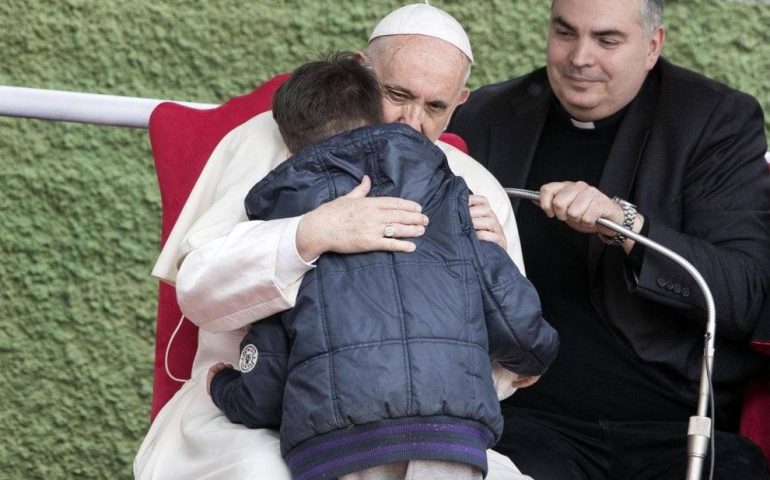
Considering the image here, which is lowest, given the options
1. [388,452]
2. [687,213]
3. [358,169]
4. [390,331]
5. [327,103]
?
[388,452]

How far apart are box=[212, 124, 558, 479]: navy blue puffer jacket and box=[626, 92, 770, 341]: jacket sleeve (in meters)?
0.59

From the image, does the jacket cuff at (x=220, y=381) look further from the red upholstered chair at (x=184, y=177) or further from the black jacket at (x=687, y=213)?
the black jacket at (x=687, y=213)

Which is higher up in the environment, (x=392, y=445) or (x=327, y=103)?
(x=327, y=103)

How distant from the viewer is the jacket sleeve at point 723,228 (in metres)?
2.90

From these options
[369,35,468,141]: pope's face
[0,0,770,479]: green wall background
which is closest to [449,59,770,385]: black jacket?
[369,35,468,141]: pope's face

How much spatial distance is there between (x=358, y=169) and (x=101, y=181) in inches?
84.0

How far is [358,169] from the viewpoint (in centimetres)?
235

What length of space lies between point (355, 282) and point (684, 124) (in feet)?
3.95

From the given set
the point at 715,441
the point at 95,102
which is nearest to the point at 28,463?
the point at 95,102

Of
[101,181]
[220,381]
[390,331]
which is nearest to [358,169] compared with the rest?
[390,331]

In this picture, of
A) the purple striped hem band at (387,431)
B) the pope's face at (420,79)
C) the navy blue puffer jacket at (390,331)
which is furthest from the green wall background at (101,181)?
the purple striped hem band at (387,431)

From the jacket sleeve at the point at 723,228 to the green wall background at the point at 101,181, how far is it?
1.47 meters

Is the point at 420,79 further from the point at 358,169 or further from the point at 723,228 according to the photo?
the point at 723,228

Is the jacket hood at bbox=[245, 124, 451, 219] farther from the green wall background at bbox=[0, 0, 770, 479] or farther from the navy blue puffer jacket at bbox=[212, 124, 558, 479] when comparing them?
the green wall background at bbox=[0, 0, 770, 479]
